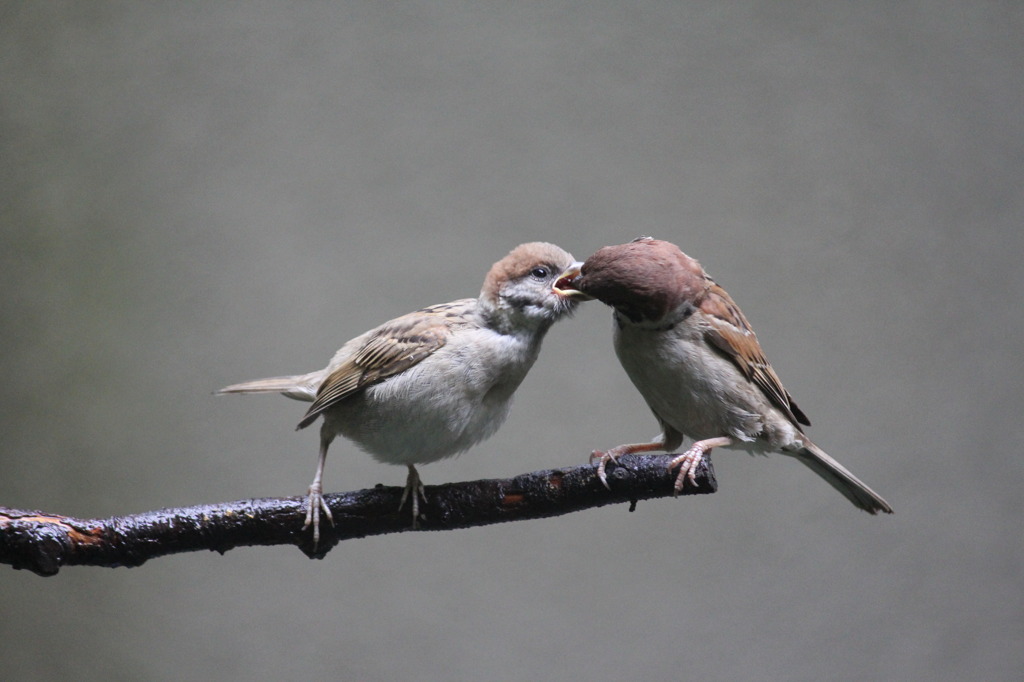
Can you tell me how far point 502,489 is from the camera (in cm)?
207

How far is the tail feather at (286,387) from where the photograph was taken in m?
2.38

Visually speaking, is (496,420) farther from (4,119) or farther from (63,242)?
(4,119)

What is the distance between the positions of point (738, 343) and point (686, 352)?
16 centimetres

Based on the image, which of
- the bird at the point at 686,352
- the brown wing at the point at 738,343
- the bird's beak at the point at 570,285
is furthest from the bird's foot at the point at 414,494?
the brown wing at the point at 738,343

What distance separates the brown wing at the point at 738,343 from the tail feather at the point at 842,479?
119mm

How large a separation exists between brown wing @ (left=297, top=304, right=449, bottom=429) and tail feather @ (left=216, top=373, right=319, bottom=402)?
18 cm

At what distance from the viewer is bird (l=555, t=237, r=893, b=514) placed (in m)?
1.86

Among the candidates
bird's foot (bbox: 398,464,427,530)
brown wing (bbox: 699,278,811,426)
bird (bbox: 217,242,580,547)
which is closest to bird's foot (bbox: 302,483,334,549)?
bird (bbox: 217,242,580,547)

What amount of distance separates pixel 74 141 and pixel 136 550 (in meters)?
2.36

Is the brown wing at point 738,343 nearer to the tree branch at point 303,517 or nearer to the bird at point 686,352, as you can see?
the bird at point 686,352

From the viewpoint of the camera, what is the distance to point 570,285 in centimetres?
199

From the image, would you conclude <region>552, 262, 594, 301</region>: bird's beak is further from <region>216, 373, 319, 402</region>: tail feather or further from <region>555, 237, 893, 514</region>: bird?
<region>216, 373, 319, 402</region>: tail feather

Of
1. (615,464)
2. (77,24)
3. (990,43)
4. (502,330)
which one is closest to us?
(615,464)

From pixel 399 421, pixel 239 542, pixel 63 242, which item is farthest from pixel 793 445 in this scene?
pixel 63 242
